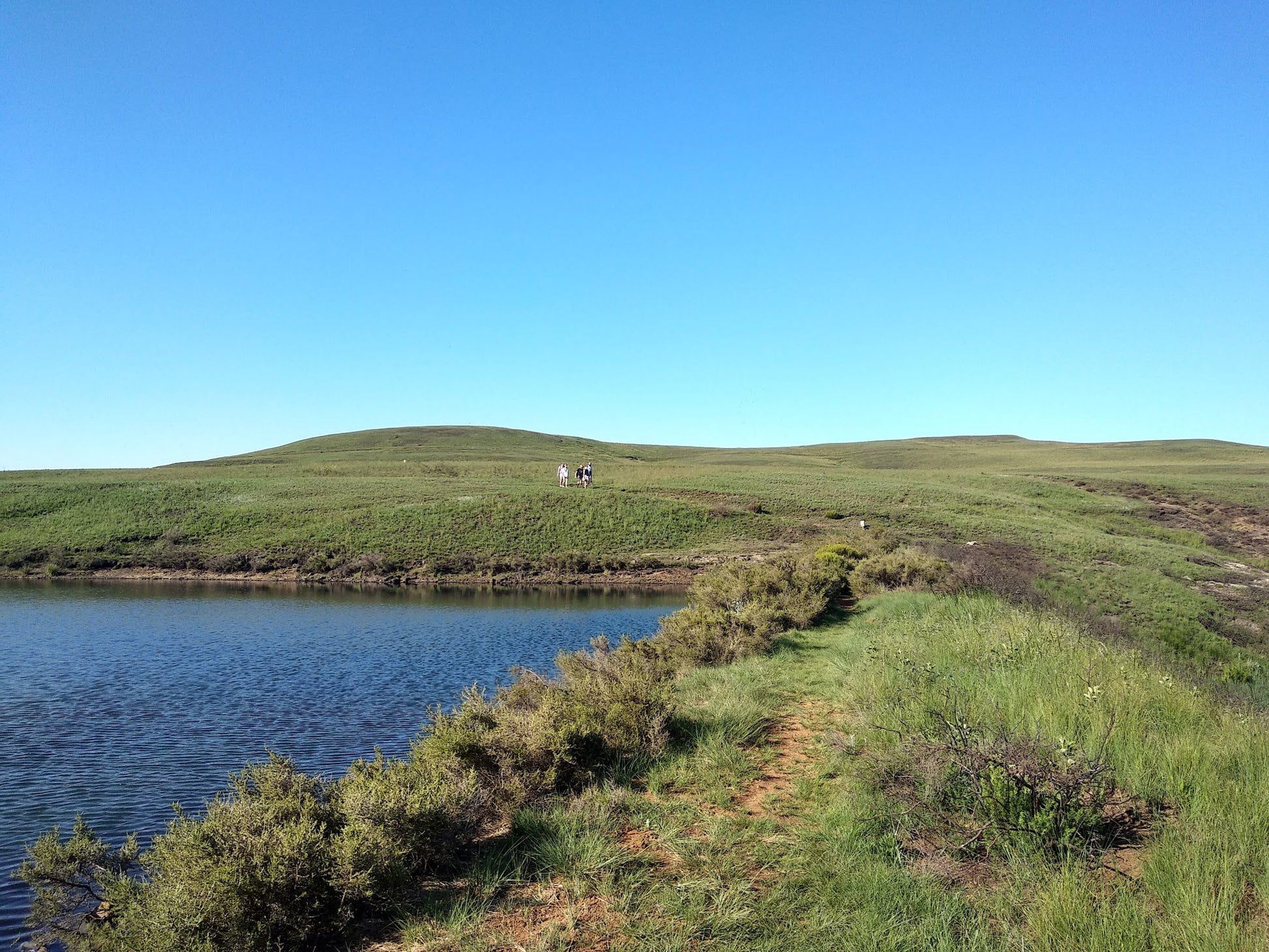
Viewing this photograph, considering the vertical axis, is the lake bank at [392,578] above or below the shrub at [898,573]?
below

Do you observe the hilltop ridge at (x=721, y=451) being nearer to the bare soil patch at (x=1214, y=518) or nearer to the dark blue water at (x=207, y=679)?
the bare soil patch at (x=1214, y=518)

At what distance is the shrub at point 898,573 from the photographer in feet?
65.8

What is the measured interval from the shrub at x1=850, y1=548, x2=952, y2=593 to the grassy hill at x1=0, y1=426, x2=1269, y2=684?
182 centimetres

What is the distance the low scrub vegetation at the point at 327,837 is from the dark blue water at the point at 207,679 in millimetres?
1462

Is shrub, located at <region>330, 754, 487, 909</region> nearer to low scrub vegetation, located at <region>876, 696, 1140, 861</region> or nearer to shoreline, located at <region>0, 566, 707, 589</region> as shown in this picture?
low scrub vegetation, located at <region>876, 696, 1140, 861</region>

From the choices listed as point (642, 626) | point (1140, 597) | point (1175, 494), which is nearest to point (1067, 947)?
point (642, 626)

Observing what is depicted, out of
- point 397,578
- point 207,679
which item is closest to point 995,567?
point 207,679

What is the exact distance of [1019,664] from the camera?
9164 mm

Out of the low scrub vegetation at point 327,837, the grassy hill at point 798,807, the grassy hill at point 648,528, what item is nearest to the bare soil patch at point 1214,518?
the grassy hill at point 648,528

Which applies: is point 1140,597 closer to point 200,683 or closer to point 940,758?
point 940,758

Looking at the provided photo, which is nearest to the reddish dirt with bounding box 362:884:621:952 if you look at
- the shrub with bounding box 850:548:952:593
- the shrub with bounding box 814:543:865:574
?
the shrub with bounding box 850:548:952:593

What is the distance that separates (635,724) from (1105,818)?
4.48 metres

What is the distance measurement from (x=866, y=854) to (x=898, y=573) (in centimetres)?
1622

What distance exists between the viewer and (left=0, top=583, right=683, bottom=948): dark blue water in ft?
33.8
